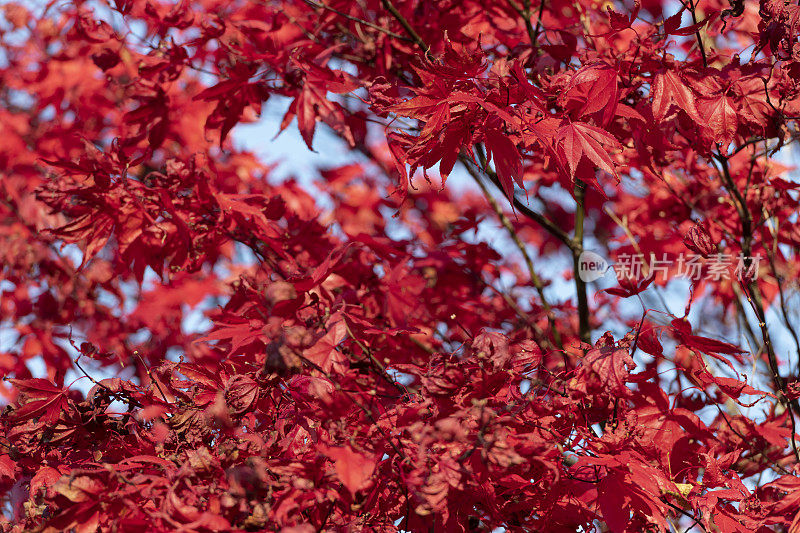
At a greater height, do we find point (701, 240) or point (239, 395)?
point (701, 240)

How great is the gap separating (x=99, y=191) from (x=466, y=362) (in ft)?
3.97

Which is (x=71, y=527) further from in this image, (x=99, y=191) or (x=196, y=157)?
(x=196, y=157)

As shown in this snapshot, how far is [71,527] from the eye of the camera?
130 cm

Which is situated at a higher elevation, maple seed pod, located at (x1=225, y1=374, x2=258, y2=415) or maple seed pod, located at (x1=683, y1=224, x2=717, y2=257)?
maple seed pod, located at (x1=683, y1=224, x2=717, y2=257)

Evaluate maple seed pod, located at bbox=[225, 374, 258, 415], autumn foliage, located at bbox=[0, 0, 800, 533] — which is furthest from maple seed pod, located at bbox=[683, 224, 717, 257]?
maple seed pod, located at bbox=[225, 374, 258, 415]

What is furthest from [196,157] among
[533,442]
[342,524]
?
[533,442]

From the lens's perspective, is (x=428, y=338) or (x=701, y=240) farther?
(x=428, y=338)

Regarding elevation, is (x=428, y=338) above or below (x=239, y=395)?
above

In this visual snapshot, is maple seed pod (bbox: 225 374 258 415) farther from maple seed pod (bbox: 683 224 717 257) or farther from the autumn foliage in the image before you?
maple seed pod (bbox: 683 224 717 257)

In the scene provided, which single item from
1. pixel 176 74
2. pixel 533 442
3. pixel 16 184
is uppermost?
pixel 16 184

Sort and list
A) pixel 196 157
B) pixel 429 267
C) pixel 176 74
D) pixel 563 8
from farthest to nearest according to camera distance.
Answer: pixel 563 8, pixel 429 267, pixel 176 74, pixel 196 157

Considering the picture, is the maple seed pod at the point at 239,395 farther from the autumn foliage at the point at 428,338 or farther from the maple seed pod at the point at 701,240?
the maple seed pod at the point at 701,240

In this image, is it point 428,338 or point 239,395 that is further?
point 428,338

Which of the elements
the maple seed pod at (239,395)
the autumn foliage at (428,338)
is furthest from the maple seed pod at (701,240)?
the maple seed pod at (239,395)
